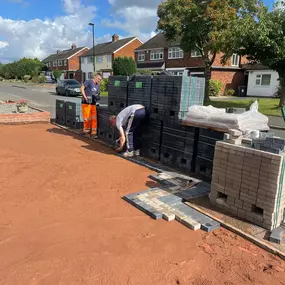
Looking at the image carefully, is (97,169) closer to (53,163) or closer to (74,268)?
(53,163)

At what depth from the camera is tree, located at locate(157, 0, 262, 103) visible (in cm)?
1864

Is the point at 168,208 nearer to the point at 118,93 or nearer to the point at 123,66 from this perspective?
the point at 118,93

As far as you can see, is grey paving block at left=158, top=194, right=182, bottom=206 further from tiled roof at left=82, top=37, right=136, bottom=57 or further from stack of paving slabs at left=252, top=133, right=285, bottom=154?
tiled roof at left=82, top=37, right=136, bottom=57

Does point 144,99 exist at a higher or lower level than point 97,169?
higher

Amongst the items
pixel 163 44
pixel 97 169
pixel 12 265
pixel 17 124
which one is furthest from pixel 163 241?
pixel 163 44

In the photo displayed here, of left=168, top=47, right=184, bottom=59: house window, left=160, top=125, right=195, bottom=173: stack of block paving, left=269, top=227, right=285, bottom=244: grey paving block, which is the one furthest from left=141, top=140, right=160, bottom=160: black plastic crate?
left=168, top=47, right=184, bottom=59: house window

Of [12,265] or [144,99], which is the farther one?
[144,99]

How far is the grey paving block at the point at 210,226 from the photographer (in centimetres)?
356

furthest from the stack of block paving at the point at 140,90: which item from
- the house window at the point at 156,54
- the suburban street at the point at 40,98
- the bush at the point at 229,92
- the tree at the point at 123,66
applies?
the house window at the point at 156,54

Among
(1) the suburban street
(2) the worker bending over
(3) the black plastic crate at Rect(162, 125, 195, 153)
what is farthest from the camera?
(1) the suburban street

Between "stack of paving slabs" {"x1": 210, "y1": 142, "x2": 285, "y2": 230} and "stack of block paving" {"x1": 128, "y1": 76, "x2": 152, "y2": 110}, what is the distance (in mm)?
2976

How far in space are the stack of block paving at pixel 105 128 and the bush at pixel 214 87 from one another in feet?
69.4

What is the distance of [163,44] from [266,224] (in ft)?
118

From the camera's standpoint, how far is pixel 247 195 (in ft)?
12.1
